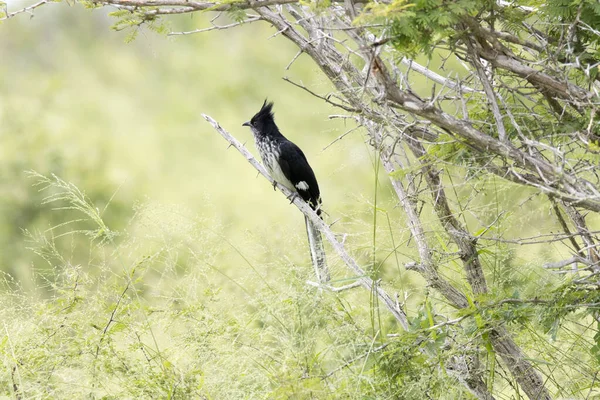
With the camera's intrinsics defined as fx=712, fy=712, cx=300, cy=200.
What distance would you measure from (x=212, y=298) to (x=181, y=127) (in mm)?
6444

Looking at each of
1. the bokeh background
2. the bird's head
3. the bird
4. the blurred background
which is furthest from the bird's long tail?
the blurred background

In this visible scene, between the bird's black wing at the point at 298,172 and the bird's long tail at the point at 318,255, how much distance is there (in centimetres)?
112

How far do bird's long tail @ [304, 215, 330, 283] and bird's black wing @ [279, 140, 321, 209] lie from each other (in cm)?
112

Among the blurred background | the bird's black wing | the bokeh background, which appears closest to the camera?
the bokeh background

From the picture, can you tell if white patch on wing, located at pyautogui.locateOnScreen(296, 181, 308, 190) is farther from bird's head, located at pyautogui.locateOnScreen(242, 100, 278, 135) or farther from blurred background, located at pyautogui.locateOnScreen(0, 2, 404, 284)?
blurred background, located at pyautogui.locateOnScreen(0, 2, 404, 284)

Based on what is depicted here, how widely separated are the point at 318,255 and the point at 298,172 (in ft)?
4.80

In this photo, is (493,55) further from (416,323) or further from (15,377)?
(15,377)

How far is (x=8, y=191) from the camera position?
624cm

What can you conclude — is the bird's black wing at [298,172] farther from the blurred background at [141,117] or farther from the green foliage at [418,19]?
the green foliage at [418,19]

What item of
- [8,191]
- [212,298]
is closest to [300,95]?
[8,191]

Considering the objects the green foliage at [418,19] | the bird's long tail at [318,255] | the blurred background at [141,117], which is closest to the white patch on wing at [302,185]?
the bird's long tail at [318,255]

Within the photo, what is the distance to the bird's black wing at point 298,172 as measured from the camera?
3.81 metres

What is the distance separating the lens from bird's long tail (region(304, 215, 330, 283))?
1.97 m

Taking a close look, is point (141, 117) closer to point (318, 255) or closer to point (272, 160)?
point (272, 160)
